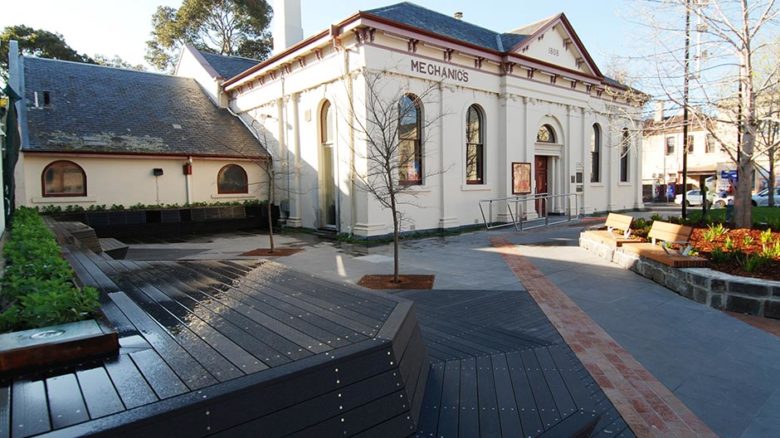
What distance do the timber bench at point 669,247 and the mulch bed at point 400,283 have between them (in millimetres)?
3817

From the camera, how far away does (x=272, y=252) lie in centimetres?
1134

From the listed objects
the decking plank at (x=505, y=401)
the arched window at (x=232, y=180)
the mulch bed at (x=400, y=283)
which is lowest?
the mulch bed at (x=400, y=283)

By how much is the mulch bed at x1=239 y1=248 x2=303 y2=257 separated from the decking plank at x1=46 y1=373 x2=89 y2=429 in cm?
901

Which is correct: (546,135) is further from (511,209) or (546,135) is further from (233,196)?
(233,196)

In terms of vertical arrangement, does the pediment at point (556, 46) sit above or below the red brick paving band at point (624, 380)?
above

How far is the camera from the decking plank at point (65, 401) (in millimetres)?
1769

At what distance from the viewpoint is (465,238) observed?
44.9ft

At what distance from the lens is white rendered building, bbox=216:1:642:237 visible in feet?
43.0

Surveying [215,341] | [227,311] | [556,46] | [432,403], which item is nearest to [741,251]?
[432,403]

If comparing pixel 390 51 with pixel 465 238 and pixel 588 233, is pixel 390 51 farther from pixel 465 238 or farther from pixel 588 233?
pixel 588 233

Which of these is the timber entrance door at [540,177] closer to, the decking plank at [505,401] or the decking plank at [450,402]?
the decking plank at [505,401]

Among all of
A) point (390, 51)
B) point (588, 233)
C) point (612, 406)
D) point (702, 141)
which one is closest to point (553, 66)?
point (390, 51)

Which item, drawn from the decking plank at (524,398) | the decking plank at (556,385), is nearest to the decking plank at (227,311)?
the decking plank at (524,398)

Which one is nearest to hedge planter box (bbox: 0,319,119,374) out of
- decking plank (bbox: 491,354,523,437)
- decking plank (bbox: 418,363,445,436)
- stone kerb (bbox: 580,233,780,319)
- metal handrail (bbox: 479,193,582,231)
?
decking plank (bbox: 418,363,445,436)
